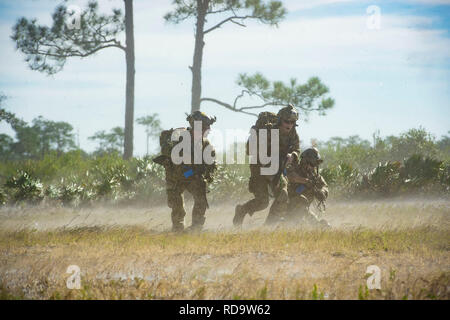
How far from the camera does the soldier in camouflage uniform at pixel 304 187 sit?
834cm

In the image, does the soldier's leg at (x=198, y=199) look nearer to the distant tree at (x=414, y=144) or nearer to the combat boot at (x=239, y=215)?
the combat boot at (x=239, y=215)

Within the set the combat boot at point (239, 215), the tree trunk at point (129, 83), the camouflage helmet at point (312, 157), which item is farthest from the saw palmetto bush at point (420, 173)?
the tree trunk at point (129, 83)

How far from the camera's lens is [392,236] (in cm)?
732

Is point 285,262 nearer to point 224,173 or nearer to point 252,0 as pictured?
point 224,173

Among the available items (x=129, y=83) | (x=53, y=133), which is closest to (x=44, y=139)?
(x=53, y=133)

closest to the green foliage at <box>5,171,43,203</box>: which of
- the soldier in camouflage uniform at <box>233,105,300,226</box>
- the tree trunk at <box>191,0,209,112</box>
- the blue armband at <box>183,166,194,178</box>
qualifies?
the blue armband at <box>183,166,194,178</box>

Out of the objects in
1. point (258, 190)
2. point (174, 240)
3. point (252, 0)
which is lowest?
point (174, 240)

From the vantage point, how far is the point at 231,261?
5.81 m

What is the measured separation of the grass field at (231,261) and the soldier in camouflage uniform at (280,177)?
24.9 inches

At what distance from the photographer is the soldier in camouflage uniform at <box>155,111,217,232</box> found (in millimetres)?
8023

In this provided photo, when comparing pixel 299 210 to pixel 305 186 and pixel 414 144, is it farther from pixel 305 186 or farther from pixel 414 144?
pixel 414 144
